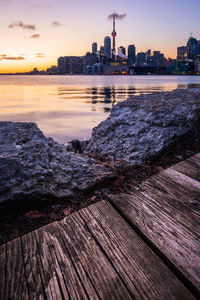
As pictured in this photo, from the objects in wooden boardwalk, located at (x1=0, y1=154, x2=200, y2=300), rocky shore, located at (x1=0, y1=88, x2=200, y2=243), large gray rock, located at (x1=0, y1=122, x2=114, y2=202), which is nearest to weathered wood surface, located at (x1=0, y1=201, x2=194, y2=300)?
wooden boardwalk, located at (x1=0, y1=154, x2=200, y2=300)

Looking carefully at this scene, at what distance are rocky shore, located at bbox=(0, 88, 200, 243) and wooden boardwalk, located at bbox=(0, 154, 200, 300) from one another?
21.1 inches

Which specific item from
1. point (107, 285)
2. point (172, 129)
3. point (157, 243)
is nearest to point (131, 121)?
point (172, 129)

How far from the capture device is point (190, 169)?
8.09 ft

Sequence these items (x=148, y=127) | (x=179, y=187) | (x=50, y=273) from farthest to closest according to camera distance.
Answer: (x=148, y=127) → (x=179, y=187) → (x=50, y=273)

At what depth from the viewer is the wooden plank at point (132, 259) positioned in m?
1.15

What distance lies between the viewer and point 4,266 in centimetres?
132

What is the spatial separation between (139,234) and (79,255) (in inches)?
18.2

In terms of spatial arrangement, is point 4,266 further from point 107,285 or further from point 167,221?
point 167,221

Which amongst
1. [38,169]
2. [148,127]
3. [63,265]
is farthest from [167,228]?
[148,127]

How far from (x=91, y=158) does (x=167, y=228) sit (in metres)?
1.81

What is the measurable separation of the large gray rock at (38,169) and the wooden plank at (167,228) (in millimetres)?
685

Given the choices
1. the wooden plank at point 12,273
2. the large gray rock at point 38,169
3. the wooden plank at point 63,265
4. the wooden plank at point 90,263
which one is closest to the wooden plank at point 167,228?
the wooden plank at point 90,263

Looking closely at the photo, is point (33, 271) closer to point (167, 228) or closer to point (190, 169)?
point (167, 228)

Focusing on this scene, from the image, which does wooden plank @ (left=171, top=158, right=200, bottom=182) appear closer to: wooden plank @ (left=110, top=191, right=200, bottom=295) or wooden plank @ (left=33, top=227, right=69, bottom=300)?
wooden plank @ (left=110, top=191, right=200, bottom=295)
